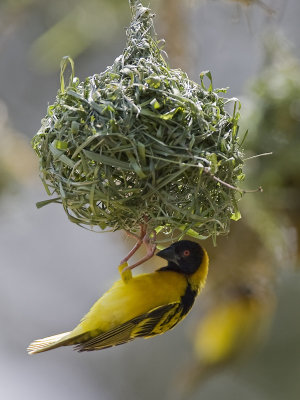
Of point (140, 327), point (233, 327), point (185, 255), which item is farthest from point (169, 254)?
point (233, 327)

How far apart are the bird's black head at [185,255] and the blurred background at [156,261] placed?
111 centimetres

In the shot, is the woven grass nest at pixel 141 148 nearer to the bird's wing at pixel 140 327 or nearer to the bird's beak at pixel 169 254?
the bird's beak at pixel 169 254

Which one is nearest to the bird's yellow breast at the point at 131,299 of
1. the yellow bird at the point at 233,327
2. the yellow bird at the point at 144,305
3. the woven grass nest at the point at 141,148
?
the yellow bird at the point at 144,305

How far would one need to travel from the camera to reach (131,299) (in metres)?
3.08

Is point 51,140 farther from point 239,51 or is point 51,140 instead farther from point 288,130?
→ point 239,51

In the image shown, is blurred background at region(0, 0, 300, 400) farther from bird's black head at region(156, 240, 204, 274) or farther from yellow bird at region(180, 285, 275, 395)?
bird's black head at region(156, 240, 204, 274)

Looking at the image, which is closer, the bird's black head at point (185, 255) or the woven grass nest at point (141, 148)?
the woven grass nest at point (141, 148)

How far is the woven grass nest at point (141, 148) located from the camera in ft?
8.46

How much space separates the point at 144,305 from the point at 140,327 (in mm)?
85

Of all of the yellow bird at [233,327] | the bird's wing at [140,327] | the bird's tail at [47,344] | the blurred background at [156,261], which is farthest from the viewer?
the yellow bird at [233,327]

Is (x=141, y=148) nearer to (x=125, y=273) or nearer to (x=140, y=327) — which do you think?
(x=125, y=273)

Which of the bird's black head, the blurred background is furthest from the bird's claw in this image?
the blurred background

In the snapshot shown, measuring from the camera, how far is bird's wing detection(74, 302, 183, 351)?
3.00m

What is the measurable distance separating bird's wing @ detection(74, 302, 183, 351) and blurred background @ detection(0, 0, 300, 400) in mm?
1344
